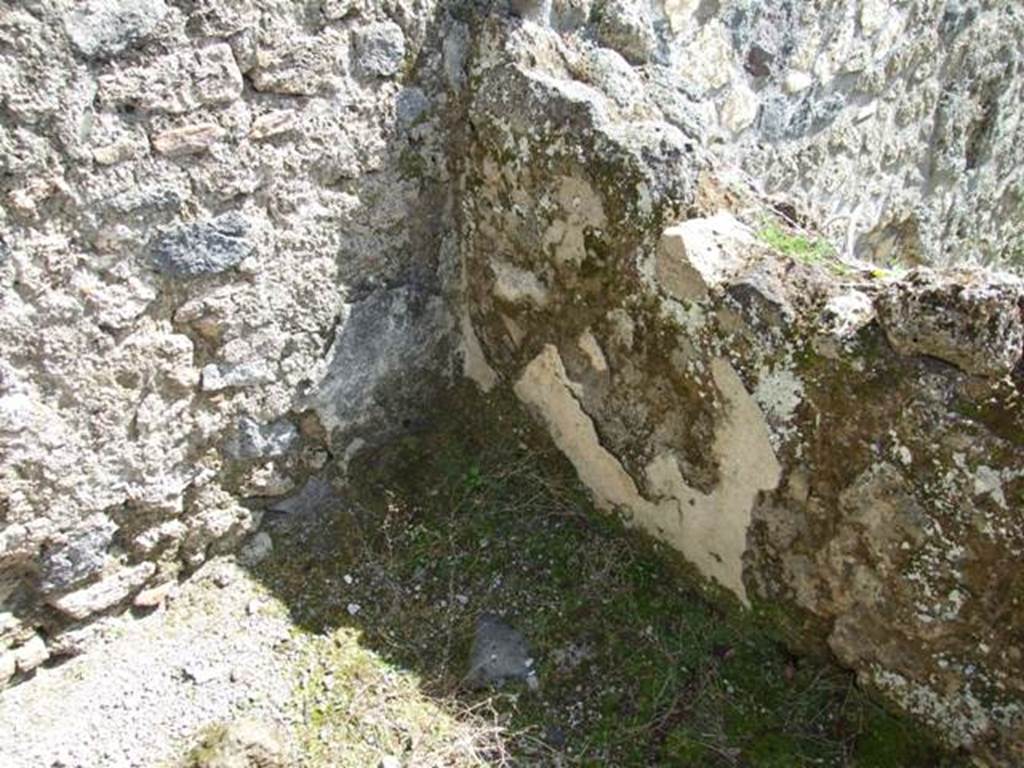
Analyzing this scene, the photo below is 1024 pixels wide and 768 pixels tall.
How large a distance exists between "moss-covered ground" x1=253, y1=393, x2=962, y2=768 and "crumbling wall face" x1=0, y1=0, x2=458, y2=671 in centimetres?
24

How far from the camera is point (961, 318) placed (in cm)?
200

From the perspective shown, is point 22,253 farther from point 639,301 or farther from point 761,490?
point 761,490

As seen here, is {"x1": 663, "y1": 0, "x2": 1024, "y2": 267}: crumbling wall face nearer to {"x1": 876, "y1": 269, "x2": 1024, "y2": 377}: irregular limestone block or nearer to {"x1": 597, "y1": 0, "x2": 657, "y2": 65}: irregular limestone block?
{"x1": 597, "y1": 0, "x2": 657, "y2": 65}: irregular limestone block

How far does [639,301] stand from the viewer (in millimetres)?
2562

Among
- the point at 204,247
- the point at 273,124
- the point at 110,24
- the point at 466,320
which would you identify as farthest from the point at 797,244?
the point at 110,24

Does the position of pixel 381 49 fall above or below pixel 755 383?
above

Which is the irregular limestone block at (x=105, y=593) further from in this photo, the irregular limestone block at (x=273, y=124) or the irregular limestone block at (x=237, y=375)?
the irregular limestone block at (x=273, y=124)

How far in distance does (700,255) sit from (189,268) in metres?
1.18

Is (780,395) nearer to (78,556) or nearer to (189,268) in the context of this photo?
(189,268)

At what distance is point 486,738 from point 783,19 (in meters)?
2.48

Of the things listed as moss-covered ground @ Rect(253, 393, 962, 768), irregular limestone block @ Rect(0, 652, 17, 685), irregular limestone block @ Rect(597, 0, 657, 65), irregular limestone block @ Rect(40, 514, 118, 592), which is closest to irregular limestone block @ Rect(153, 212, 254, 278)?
irregular limestone block @ Rect(40, 514, 118, 592)

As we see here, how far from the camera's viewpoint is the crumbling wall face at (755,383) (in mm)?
2094

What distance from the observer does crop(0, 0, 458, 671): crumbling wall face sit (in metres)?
2.22

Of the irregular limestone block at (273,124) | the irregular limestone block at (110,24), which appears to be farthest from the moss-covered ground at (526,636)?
the irregular limestone block at (110,24)
